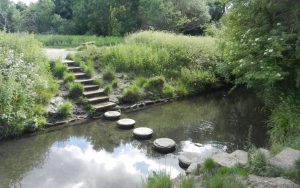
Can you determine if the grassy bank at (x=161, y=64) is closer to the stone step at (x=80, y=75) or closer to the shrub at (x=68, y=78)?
the stone step at (x=80, y=75)

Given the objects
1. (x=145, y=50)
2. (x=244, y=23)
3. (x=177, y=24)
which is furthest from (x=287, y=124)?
(x=177, y=24)

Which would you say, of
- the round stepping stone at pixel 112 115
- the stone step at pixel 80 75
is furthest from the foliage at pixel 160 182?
the stone step at pixel 80 75

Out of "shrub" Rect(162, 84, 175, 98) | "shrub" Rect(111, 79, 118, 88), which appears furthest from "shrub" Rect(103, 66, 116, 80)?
"shrub" Rect(162, 84, 175, 98)

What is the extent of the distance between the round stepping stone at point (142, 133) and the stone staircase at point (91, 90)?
2.18 m

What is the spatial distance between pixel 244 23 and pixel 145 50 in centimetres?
649

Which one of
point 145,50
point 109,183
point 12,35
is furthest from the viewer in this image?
point 145,50

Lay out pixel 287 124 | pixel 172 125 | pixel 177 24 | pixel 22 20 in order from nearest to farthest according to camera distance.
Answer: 1. pixel 287 124
2. pixel 172 125
3. pixel 177 24
4. pixel 22 20

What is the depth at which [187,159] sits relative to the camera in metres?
7.10

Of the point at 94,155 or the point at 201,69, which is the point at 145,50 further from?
the point at 94,155

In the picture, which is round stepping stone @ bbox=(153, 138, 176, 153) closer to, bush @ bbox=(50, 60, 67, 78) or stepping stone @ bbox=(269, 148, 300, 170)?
stepping stone @ bbox=(269, 148, 300, 170)

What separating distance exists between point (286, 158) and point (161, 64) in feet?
29.2

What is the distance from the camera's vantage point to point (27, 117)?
8.76 metres

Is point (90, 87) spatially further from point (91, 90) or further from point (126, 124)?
point (126, 124)

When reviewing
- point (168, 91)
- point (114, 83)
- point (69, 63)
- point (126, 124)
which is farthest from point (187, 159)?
point (69, 63)
